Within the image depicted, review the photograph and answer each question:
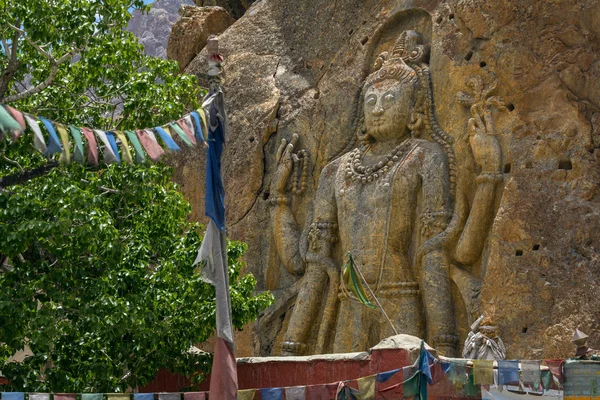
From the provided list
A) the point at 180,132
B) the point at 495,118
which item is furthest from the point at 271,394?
the point at 495,118

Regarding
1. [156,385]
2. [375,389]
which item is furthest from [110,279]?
[375,389]

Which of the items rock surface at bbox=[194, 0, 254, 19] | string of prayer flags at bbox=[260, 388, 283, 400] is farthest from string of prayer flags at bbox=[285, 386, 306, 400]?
rock surface at bbox=[194, 0, 254, 19]

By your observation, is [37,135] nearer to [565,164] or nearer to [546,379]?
[546,379]

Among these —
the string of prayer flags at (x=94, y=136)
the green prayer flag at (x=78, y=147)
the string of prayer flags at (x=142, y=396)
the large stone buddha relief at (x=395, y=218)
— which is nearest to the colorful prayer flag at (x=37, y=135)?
the string of prayer flags at (x=94, y=136)

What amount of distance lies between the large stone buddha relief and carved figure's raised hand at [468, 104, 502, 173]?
0.01 meters

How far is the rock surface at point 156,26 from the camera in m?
46.2

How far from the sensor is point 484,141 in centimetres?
1880

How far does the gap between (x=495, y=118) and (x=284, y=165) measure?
13.6 ft

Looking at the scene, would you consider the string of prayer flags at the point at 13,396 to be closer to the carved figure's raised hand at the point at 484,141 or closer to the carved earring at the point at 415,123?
the carved figure's raised hand at the point at 484,141

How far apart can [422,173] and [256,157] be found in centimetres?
375

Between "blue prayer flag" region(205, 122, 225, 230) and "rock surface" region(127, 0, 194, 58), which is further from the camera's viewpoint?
"rock surface" region(127, 0, 194, 58)

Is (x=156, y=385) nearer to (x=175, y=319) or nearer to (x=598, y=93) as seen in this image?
(x=175, y=319)

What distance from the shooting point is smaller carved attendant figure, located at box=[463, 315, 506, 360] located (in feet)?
56.0

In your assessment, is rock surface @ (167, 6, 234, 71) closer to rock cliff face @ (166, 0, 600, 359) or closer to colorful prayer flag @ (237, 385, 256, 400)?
rock cliff face @ (166, 0, 600, 359)
